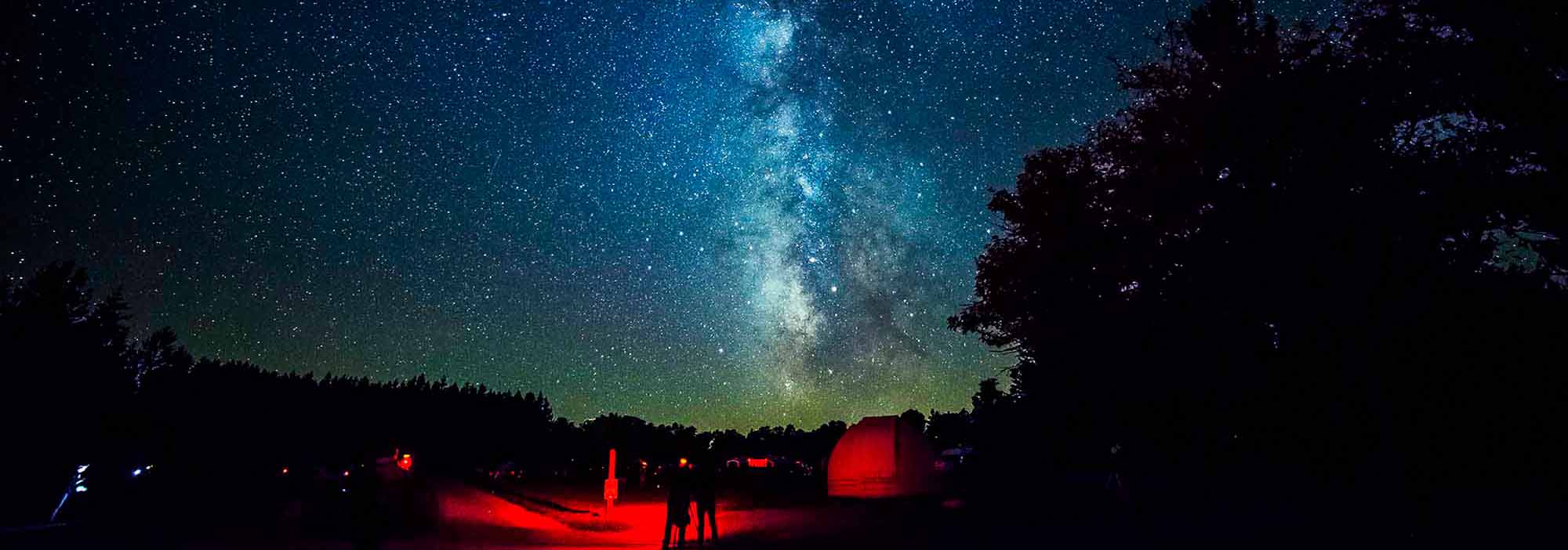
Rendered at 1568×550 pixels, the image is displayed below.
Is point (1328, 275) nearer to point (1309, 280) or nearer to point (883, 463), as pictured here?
point (1309, 280)

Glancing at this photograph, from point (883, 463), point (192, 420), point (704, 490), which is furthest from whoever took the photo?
point (192, 420)

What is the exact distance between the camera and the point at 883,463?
118 ft

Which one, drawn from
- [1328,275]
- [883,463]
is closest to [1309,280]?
[1328,275]

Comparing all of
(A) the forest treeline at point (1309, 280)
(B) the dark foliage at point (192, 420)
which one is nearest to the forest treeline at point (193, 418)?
(B) the dark foliage at point (192, 420)

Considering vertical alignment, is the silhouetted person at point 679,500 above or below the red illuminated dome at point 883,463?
below

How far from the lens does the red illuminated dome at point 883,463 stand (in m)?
35.2

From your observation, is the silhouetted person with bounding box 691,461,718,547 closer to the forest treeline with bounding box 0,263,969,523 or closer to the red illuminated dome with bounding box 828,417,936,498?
the forest treeline with bounding box 0,263,969,523

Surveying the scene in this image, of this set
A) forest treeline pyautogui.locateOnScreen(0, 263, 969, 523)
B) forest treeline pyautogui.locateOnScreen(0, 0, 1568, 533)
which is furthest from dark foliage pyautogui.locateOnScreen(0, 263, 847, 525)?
forest treeline pyautogui.locateOnScreen(0, 0, 1568, 533)

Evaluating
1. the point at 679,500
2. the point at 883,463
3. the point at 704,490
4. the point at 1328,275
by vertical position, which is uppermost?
the point at 1328,275

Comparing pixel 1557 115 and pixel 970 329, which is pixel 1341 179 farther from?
pixel 970 329

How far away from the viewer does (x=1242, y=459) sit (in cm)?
2308

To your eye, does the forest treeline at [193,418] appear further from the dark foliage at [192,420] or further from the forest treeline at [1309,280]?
the forest treeline at [1309,280]

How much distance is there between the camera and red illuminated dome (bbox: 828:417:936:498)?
115 ft

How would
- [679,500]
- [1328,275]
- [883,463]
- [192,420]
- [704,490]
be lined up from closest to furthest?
1. [679,500]
2. [704,490]
3. [1328,275]
4. [883,463]
5. [192,420]
